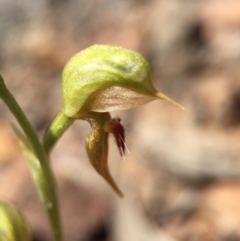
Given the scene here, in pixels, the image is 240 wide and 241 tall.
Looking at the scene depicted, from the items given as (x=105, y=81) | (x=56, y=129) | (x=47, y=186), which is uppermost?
(x=105, y=81)

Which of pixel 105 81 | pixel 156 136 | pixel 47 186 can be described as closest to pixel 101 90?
pixel 105 81

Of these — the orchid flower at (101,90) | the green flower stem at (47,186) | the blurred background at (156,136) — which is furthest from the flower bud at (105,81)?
the blurred background at (156,136)

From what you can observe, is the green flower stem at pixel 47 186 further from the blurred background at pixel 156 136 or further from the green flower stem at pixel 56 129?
the blurred background at pixel 156 136

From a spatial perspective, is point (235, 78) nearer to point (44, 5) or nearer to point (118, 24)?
point (118, 24)

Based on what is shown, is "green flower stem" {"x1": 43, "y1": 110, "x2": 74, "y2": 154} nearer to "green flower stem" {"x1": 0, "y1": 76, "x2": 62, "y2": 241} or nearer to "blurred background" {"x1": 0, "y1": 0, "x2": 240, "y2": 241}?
"green flower stem" {"x1": 0, "y1": 76, "x2": 62, "y2": 241}

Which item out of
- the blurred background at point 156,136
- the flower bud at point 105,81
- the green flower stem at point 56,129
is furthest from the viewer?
the blurred background at point 156,136

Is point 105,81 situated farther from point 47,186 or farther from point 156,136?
point 156,136
